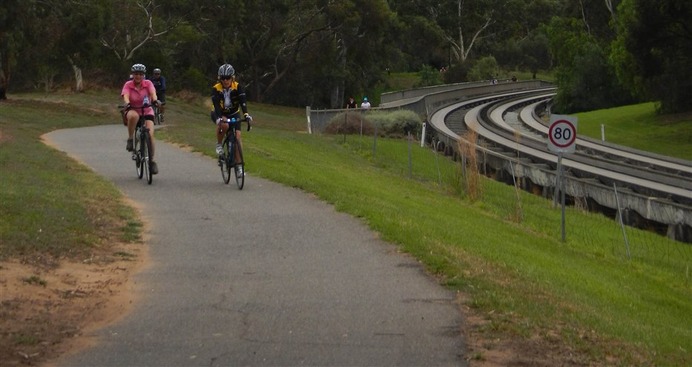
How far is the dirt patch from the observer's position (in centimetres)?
835

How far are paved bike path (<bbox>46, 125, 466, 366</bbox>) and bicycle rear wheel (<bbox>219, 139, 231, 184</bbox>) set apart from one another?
4.17 ft

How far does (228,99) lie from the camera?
728 inches

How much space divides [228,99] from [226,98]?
37mm

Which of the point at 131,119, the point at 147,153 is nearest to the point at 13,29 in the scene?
the point at 131,119

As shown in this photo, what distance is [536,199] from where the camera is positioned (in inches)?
1192

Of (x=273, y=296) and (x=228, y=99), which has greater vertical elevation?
(x=228, y=99)

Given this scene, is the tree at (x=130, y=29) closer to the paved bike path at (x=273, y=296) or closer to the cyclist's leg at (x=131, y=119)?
the cyclist's leg at (x=131, y=119)

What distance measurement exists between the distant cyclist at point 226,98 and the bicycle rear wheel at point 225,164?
0.91 ft

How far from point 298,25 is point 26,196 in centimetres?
6332

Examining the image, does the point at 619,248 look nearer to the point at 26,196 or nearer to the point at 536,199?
the point at 536,199

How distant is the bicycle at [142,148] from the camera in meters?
18.8

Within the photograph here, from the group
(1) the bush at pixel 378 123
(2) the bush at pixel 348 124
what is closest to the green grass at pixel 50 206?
(2) the bush at pixel 348 124

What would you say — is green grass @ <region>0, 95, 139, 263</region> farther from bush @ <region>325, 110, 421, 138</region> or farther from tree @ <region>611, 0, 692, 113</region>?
tree @ <region>611, 0, 692, 113</region>

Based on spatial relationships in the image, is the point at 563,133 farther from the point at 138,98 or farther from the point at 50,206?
the point at 50,206
